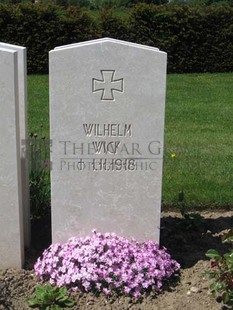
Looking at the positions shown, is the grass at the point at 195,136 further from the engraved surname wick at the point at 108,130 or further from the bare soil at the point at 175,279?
the engraved surname wick at the point at 108,130

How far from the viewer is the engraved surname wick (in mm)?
3363

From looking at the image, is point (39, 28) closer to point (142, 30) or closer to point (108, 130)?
point (142, 30)

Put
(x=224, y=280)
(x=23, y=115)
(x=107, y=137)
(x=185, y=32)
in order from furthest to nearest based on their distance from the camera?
(x=185, y=32) < (x=23, y=115) < (x=107, y=137) < (x=224, y=280)

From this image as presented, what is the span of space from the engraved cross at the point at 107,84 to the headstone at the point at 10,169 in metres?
0.49

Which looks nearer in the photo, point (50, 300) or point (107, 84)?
point (50, 300)

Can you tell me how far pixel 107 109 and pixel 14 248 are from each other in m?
1.10


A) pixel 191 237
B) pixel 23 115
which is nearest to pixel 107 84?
pixel 23 115

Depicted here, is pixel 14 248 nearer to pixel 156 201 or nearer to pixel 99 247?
pixel 99 247

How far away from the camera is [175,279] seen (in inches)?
136

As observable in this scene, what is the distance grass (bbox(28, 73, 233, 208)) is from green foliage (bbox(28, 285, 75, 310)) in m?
1.72

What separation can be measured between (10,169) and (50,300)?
851mm

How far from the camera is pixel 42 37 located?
43.1 ft

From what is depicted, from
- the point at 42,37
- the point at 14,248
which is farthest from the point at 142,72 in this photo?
the point at 42,37

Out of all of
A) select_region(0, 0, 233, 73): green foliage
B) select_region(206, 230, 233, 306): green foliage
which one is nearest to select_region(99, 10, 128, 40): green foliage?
select_region(0, 0, 233, 73): green foliage
